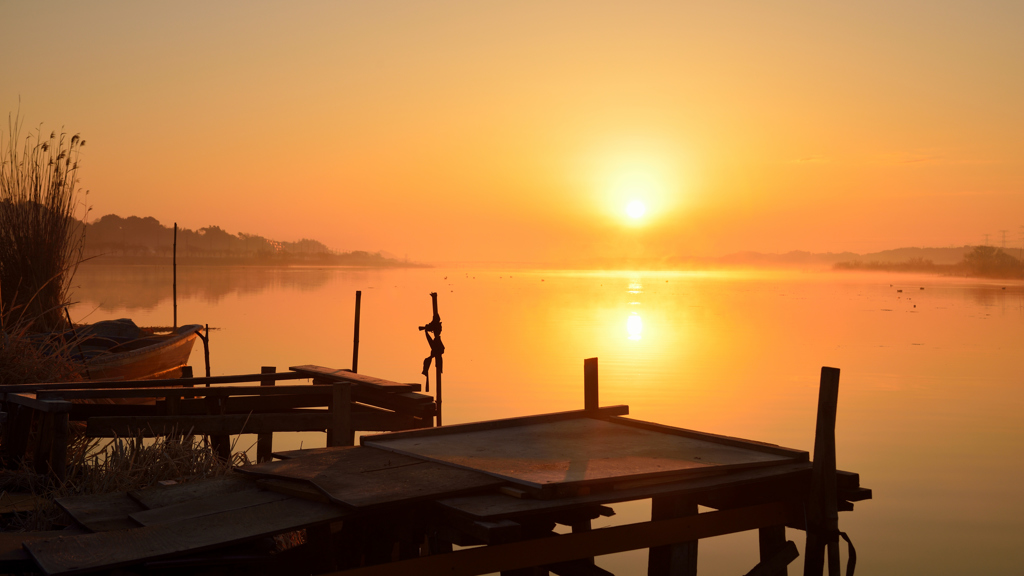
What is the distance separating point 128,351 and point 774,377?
17.9 m

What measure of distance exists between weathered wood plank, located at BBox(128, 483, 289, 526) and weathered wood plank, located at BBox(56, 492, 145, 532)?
121mm

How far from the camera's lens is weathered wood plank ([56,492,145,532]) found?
5082 millimetres

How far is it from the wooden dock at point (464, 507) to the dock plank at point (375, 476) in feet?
0.04

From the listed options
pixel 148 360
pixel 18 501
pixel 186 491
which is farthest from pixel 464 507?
pixel 148 360

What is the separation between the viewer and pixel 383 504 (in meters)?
4.84

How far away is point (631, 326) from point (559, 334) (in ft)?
18.3

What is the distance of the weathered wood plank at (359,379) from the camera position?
906cm

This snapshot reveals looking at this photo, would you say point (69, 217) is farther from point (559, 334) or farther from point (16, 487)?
point (559, 334)

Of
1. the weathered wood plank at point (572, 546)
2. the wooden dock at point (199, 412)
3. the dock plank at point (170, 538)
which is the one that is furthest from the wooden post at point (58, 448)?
the weathered wood plank at point (572, 546)

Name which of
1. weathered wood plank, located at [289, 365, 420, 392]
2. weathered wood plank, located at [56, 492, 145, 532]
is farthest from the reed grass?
weathered wood plank, located at [289, 365, 420, 392]

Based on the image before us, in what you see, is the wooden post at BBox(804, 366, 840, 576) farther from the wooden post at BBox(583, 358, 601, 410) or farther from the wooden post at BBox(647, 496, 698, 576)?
the wooden post at BBox(583, 358, 601, 410)

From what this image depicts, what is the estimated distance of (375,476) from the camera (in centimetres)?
554

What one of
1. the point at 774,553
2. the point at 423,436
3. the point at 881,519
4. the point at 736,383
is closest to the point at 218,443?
the point at 423,436

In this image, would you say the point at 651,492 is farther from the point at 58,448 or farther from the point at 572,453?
the point at 58,448
